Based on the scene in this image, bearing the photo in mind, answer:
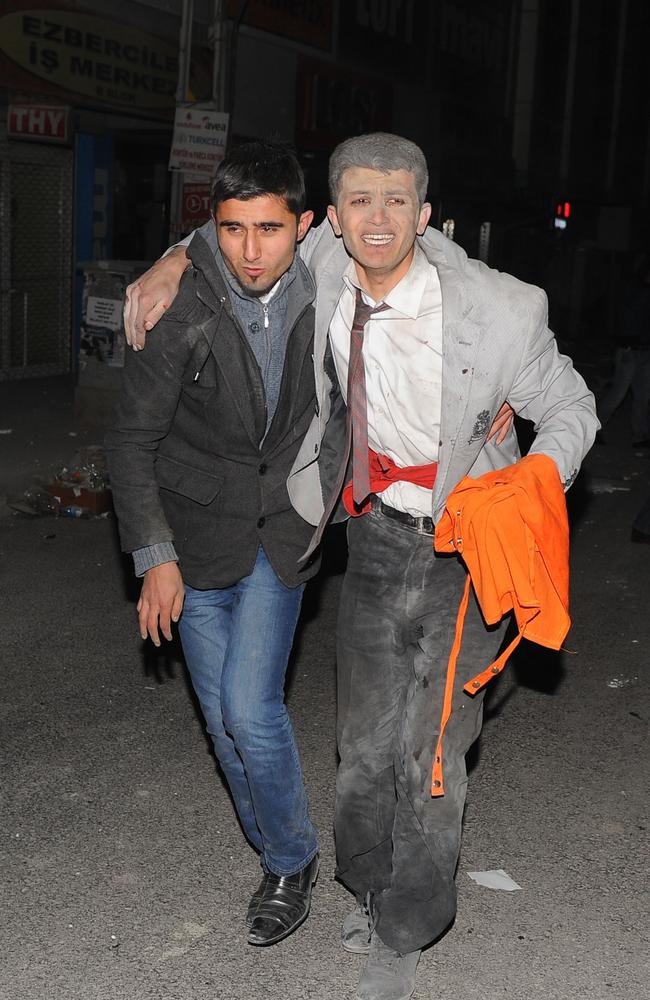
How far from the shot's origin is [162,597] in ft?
10.9

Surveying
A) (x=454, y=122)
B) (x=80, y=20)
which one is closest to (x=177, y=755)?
(x=80, y=20)

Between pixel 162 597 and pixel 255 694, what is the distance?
1.21ft

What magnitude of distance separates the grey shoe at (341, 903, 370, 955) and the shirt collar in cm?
178

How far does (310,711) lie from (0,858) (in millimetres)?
1804

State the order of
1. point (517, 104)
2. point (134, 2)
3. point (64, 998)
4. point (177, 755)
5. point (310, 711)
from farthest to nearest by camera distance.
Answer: point (517, 104) < point (134, 2) < point (310, 711) < point (177, 755) < point (64, 998)

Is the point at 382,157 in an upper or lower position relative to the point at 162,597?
upper

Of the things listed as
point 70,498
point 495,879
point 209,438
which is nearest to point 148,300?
point 209,438

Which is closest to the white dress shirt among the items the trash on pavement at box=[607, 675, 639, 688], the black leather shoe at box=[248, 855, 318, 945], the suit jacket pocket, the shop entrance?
the suit jacket pocket

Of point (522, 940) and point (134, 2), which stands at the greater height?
point (134, 2)

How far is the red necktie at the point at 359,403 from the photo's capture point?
3.20 meters

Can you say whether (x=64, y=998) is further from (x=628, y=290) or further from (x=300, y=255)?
(x=628, y=290)

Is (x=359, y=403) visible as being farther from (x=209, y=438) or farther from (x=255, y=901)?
(x=255, y=901)

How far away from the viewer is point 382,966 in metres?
3.33

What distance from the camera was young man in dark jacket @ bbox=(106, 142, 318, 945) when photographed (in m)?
3.24
